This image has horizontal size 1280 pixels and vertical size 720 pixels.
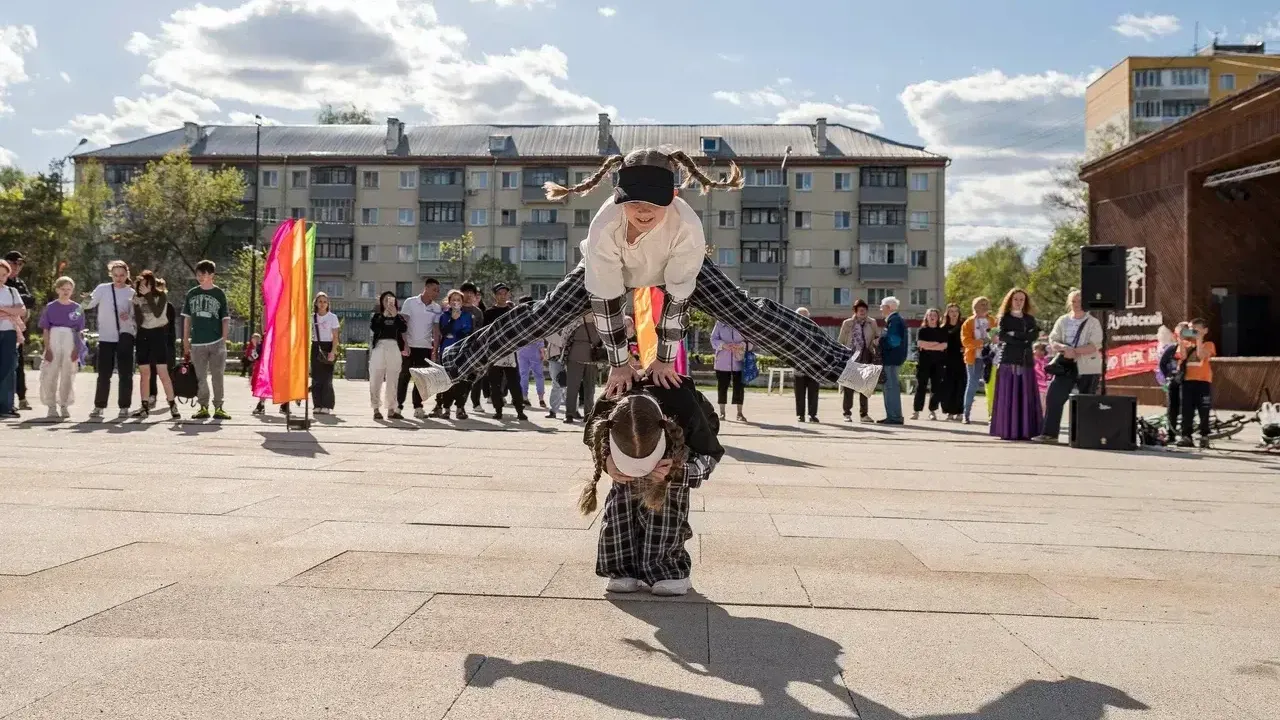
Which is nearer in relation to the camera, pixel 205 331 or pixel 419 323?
pixel 205 331

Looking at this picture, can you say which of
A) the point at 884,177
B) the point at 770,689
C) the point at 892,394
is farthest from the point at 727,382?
the point at 884,177

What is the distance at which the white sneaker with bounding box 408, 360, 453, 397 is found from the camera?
16.8 ft

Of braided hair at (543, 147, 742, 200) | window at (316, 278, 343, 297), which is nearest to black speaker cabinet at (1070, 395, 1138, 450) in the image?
braided hair at (543, 147, 742, 200)

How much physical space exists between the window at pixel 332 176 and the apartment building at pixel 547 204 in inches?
2.9

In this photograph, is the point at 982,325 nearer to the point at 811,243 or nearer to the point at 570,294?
the point at 570,294

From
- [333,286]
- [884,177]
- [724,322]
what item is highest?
Answer: [884,177]

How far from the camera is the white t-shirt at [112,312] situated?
1352cm

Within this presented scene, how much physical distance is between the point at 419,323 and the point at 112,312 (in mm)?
3960

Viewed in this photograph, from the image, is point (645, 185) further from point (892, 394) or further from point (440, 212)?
point (440, 212)

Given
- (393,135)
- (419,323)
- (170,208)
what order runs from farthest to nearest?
(393,135) < (170,208) < (419,323)

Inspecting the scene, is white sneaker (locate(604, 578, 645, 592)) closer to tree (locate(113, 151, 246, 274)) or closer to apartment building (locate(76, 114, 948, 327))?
apartment building (locate(76, 114, 948, 327))

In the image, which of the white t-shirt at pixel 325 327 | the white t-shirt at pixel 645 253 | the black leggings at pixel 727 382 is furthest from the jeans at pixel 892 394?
the white t-shirt at pixel 645 253

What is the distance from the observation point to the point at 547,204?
76.9 meters

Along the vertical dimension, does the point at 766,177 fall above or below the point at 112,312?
above
